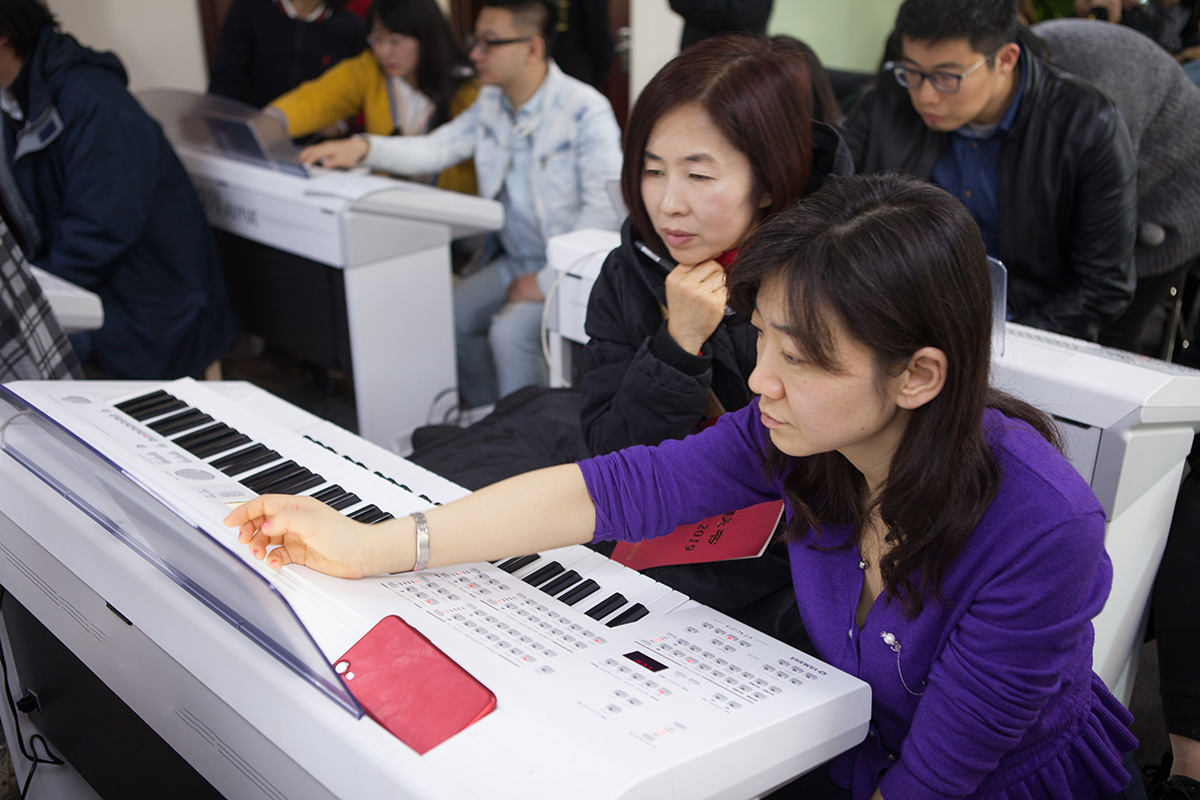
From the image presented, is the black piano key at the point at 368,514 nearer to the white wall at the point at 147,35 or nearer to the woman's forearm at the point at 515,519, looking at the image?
the woman's forearm at the point at 515,519

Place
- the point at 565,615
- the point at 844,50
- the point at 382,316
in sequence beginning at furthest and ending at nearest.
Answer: the point at 844,50 → the point at 382,316 → the point at 565,615

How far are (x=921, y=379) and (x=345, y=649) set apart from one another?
1.72ft

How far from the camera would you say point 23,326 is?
1503 millimetres

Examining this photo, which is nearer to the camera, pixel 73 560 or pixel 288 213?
pixel 73 560

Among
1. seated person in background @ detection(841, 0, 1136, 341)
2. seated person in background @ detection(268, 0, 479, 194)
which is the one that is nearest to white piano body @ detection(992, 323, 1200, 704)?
seated person in background @ detection(841, 0, 1136, 341)

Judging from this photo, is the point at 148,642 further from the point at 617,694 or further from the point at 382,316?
the point at 382,316

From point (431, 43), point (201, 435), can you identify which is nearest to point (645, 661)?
point (201, 435)

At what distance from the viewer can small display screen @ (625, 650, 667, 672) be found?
80cm

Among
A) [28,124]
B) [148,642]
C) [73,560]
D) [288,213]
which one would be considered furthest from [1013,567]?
[28,124]

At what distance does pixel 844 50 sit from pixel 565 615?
16.2 feet

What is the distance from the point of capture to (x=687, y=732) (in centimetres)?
71

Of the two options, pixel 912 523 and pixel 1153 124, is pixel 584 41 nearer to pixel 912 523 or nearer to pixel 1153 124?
pixel 1153 124

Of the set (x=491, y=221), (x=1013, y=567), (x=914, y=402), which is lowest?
(x=491, y=221)

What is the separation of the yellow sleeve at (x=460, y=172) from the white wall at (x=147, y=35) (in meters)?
1.32
